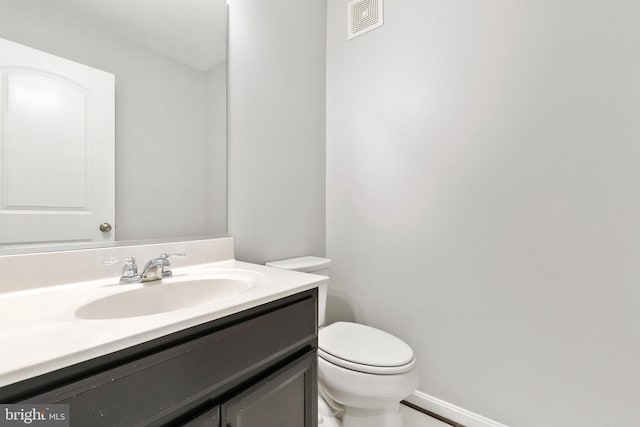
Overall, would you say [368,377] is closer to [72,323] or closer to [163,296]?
[163,296]

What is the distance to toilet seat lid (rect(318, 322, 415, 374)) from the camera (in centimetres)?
104

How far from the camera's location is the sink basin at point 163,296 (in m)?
0.74

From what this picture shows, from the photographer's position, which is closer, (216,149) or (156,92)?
(156,92)

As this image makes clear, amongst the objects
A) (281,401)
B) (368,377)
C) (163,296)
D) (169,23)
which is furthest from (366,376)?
(169,23)

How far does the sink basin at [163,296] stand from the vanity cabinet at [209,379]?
0.46ft

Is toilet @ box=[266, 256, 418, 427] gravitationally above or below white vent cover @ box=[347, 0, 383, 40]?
below

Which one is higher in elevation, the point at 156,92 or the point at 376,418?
the point at 156,92

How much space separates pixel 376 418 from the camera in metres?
1.11

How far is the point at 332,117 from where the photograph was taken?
1.76 meters

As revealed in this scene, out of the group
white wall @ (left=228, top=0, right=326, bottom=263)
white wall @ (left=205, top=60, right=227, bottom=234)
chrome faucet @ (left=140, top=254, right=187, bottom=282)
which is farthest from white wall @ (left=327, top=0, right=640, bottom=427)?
chrome faucet @ (left=140, top=254, right=187, bottom=282)

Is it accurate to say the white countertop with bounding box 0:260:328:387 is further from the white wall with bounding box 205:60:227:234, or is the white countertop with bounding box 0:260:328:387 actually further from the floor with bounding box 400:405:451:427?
the floor with bounding box 400:405:451:427

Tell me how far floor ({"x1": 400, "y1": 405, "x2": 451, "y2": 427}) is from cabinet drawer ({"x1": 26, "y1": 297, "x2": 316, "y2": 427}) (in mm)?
943

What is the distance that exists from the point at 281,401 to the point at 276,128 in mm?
1204

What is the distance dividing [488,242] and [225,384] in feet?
3.83
